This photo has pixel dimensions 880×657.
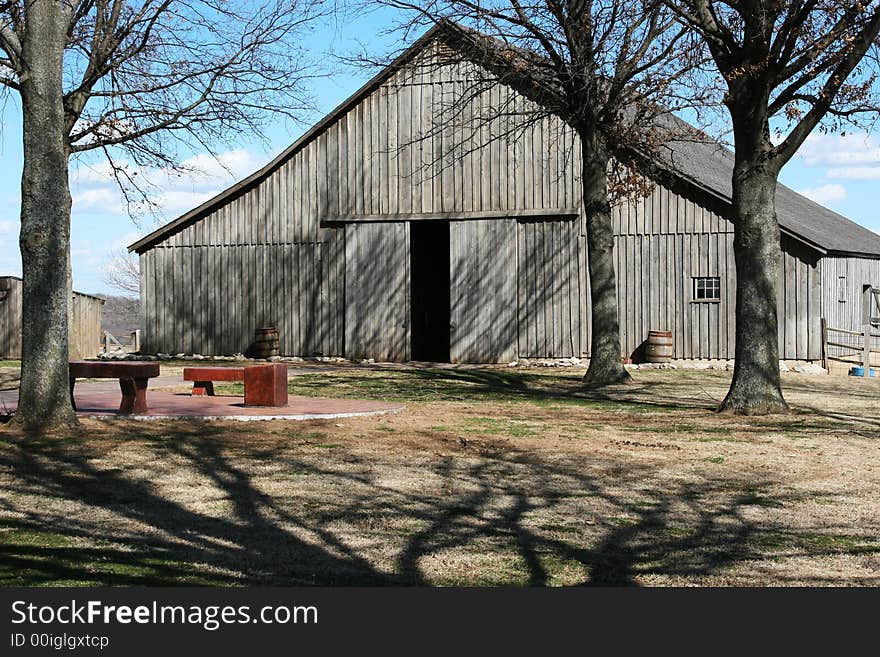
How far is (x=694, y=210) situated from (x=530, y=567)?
21199mm

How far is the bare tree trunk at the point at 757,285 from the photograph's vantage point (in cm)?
1619

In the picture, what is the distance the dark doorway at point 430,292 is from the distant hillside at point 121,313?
191ft

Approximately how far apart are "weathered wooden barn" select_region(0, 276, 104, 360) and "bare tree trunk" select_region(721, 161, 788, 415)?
2086 cm

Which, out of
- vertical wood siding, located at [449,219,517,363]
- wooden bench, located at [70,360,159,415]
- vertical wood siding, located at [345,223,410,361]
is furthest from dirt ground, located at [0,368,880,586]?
vertical wood siding, located at [345,223,410,361]

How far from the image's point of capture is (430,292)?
34.8 m

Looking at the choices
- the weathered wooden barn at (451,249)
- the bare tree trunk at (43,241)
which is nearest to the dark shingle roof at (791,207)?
the weathered wooden barn at (451,249)

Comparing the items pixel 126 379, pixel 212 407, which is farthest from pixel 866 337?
pixel 126 379

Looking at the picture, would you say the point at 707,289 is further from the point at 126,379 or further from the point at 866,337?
the point at 126,379

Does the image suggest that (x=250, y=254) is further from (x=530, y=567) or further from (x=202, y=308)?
(x=530, y=567)

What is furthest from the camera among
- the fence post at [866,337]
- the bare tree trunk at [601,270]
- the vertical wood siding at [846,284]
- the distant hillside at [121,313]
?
the distant hillside at [121,313]

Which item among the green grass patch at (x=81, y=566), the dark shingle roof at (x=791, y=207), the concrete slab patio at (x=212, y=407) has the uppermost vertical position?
the dark shingle roof at (x=791, y=207)

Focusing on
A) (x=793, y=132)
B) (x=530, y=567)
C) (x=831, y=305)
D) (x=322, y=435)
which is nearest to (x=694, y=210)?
(x=831, y=305)

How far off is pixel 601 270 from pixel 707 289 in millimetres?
6110

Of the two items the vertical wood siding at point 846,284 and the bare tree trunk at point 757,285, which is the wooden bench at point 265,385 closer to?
the bare tree trunk at point 757,285
